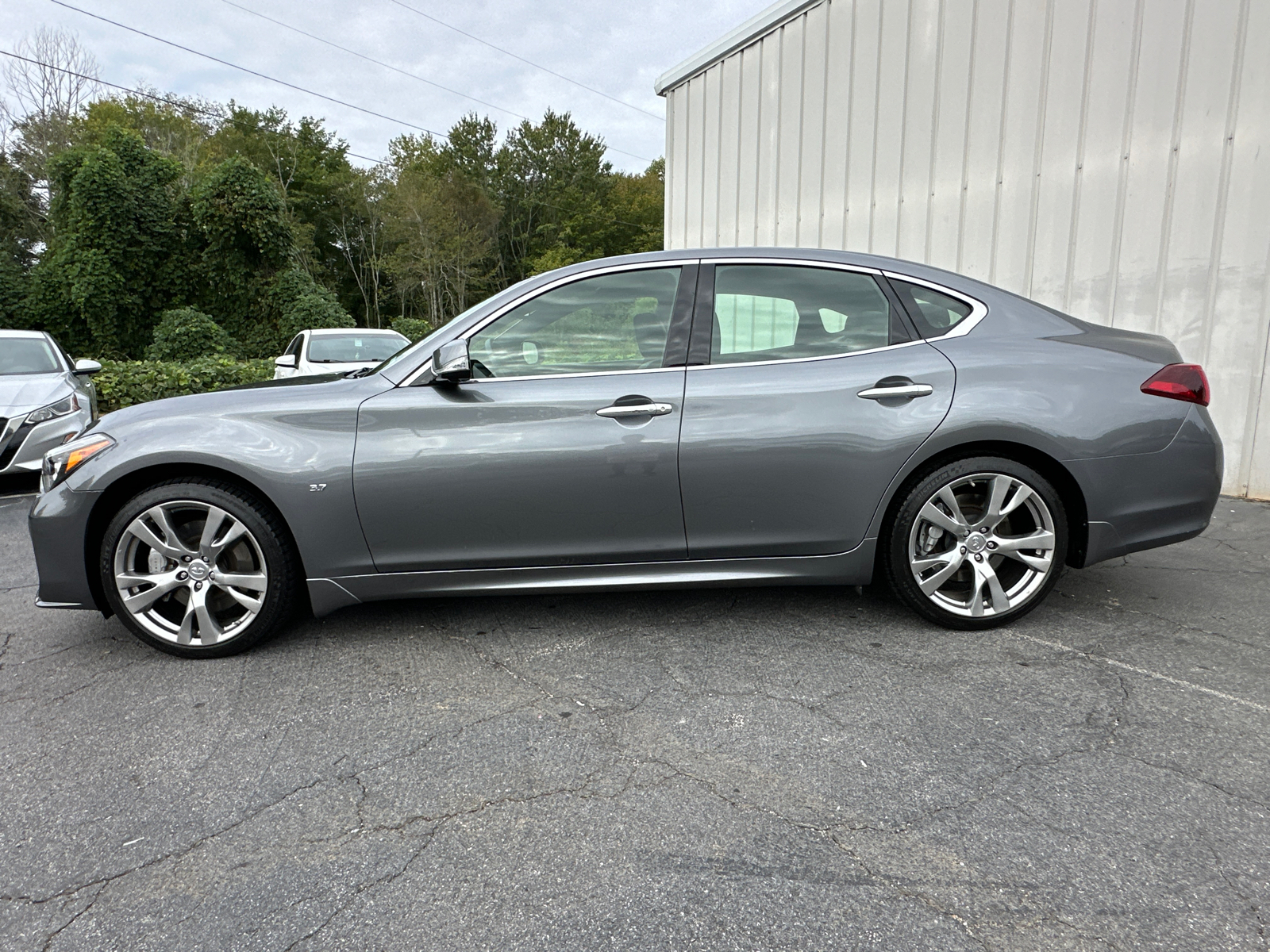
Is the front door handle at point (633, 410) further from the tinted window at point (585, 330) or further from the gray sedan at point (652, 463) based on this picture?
the tinted window at point (585, 330)

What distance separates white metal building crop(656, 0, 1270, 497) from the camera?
577 centimetres

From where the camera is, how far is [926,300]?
3.44 metres

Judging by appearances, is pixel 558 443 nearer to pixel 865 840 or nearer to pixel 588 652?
pixel 588 652

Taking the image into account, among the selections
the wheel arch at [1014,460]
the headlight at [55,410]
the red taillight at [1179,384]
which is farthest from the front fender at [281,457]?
the headlight at [55,410]

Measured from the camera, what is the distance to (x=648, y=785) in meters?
2.33

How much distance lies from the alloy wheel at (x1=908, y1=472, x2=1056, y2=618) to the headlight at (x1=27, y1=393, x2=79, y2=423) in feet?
22.9

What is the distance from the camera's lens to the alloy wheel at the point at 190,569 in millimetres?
3172

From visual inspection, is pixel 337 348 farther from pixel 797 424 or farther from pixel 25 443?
pixel 797 424

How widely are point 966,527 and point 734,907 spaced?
2.01 meters

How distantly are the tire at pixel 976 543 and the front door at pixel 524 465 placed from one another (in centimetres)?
96

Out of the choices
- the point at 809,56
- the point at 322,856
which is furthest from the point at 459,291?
the point at 322,856

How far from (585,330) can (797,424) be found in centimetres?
93

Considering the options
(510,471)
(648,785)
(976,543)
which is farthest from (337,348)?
(648,785)

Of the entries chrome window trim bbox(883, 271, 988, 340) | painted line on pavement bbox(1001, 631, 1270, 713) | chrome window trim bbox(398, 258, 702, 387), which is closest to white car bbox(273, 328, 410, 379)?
chrome window trim bbox(398, 258, 702, 387)
